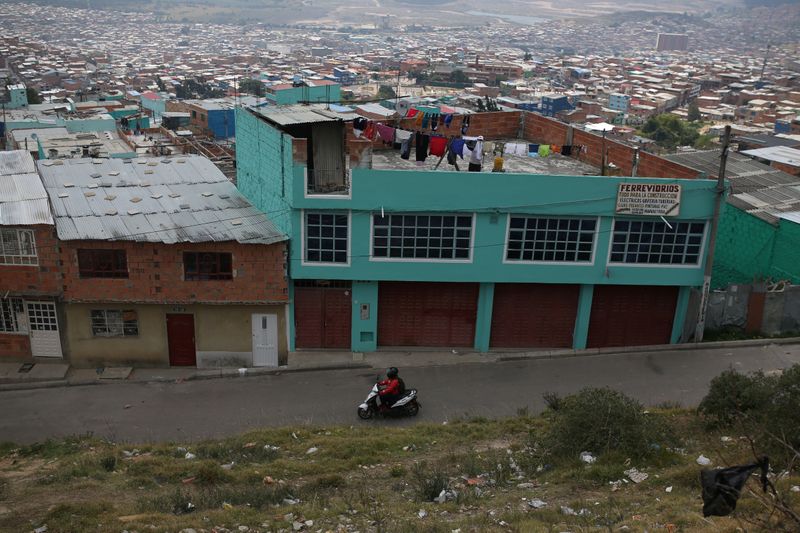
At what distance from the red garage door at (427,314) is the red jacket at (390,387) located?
142 inches

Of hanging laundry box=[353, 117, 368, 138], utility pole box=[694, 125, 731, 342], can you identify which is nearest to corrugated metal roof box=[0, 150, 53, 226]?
hanging laundry box=[353, 117, 368, 138]

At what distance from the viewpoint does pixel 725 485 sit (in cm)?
593

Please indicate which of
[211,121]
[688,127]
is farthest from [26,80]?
[688,127]

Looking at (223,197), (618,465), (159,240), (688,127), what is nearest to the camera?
(618,465)

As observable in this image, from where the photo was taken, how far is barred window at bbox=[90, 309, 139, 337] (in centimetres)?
1588

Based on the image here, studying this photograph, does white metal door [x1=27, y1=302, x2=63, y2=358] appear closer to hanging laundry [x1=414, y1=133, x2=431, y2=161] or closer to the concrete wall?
the concrete wall

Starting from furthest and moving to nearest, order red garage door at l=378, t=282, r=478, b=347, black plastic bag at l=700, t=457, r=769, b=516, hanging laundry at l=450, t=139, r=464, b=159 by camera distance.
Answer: red garage door at l=378, t=282, r=478, b=347 → hanging laundry at l=450, t=139, r=464, b=159 → black plastic bag at l=700, t=457, r=769, b=516

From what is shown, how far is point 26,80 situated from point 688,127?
97192 millimetres

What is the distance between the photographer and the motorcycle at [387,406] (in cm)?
1352

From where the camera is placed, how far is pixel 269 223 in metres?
16.3

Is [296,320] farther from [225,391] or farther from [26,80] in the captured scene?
[26,80]

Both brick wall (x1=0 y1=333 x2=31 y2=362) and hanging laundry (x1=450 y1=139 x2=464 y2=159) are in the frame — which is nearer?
brick wall (x1=0 y1=333 x2=31 y2=362)

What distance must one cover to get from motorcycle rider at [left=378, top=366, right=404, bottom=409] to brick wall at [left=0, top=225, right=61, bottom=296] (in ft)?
23.9

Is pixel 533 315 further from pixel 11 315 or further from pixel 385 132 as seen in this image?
pixel 11 315
